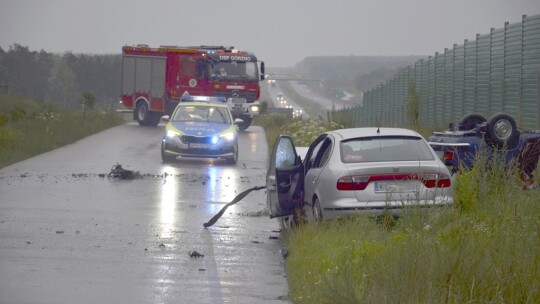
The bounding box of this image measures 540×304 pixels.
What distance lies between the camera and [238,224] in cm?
1688

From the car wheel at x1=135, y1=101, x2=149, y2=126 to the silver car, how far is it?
35.1 metres

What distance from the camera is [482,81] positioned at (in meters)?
32.0

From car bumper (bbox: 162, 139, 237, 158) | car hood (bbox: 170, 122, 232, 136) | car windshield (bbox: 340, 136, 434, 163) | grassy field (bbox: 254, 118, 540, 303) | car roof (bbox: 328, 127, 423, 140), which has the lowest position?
grassy field (bbox: 254, 118, 540, 303)

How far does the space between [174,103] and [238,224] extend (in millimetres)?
31162

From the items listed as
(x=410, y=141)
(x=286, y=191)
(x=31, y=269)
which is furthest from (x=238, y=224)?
(x=31, y=269)

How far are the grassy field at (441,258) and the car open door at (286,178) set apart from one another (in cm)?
238

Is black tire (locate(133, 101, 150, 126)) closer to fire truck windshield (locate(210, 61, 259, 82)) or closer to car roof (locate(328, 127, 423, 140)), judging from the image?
fire truck windshield (locate(210, 61, 259, 82))

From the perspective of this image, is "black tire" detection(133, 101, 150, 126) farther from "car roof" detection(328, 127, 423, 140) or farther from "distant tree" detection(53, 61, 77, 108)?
"distant tree" detection(53, 61, 77, 108)

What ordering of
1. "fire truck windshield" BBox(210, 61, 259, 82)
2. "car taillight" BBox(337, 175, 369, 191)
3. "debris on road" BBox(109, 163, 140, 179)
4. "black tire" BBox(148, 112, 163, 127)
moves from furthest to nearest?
"black tire" BBox(148, 112, 163, 127) → "fire truck windshield" BBox(210, 61, 259, 82) → "debris on road" BBox(109, 163, 140, 179) → "car taillight" BBox(337, 175, 369, 191)

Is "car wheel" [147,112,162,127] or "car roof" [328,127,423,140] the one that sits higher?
"car wheel" [147,112,162,127]

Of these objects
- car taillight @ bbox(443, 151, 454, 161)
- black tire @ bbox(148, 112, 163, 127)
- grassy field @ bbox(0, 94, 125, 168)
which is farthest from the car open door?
black tire @ bbox(148, 112, 163, 127)

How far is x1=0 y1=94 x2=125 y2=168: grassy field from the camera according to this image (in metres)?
31.7

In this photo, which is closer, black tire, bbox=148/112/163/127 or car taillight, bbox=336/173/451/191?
car taillight, bbox=336/173/451/191

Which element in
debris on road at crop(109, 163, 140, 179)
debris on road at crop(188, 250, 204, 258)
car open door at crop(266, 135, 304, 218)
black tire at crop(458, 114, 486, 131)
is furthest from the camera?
debris on road at crop(109, 163, 140, 179)
